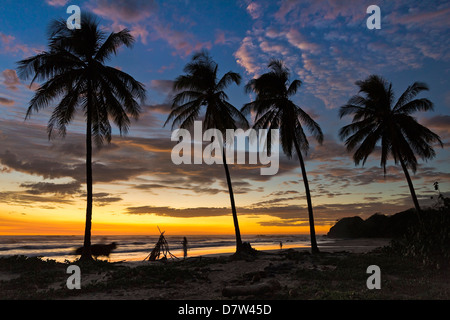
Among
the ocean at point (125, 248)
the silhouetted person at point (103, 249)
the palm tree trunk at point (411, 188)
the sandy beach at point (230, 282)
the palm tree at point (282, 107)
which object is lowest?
the ocean at point (125, 248)

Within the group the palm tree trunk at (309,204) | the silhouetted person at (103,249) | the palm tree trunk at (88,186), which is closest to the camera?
the palm tree trunk at (88,186)

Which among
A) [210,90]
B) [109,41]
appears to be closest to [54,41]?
[109,41]

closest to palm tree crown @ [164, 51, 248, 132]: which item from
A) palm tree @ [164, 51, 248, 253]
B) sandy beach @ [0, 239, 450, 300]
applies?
palm tree @ [164, 51, 248, 253]

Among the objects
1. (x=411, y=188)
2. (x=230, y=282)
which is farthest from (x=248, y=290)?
(x=411, y=188)

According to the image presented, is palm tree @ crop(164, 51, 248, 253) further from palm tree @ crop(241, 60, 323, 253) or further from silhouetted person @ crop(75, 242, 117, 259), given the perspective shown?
silhouetted person @ crop(75, 242, 117, 259)

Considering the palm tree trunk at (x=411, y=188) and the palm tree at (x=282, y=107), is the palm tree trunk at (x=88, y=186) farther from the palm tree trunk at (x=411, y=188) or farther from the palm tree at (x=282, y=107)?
the palm tree trunk at (x=411, y=188)

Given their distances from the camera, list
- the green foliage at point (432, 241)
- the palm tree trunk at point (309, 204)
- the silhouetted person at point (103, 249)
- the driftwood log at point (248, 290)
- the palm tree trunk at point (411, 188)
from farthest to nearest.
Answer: the silhouetted person at point (103, 249) < the palm tree trunk at point (411, 188) < the palm tree trunk at point (309, 204) < the green foliage at point (432, 241) < the driftwood log at point (248, 290)

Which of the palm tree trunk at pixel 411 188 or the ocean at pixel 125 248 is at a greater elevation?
the palm tree trunk at pixel 411 188

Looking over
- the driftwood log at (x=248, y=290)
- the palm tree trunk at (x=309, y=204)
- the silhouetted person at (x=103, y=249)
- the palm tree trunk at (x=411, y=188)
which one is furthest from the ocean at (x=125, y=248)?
the palm tree trunk at (x=411, y=188)

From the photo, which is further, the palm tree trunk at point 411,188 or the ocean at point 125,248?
the ocean at point 125,248

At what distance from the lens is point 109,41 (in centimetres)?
1938
